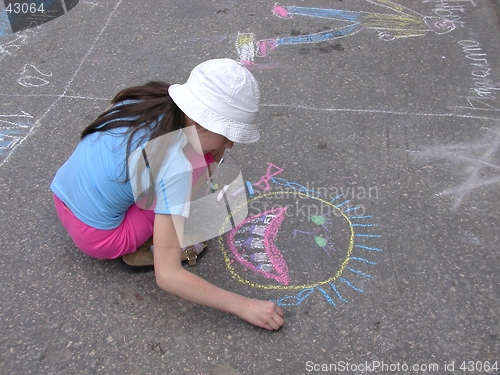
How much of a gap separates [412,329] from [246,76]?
0.99 meters

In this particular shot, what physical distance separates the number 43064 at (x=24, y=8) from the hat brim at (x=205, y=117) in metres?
2.61

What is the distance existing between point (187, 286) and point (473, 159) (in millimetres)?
1541

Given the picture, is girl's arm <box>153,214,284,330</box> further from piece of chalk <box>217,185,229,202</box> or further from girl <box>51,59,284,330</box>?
piece of chalk <box>217,185,229,202</box>

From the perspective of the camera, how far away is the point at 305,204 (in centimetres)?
208

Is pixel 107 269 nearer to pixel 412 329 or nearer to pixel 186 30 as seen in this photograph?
pixel 412 329

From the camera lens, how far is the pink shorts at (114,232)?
64.8 inches

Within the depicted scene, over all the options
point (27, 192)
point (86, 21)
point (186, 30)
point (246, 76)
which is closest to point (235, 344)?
point (246, 76)

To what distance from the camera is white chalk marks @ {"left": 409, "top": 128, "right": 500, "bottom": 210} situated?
2.13 m

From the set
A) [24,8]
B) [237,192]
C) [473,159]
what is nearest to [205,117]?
[237,192]

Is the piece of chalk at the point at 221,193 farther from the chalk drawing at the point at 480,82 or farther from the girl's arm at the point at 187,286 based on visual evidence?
the chalk drawing at the point at 480,82

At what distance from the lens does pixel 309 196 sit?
2.11 m

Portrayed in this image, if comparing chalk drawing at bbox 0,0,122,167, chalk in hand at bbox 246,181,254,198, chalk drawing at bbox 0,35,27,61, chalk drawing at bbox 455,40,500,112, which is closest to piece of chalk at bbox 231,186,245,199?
chalk in hand at bbox 246,181,254,198

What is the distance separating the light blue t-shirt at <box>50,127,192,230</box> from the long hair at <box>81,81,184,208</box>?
0.02 metres
